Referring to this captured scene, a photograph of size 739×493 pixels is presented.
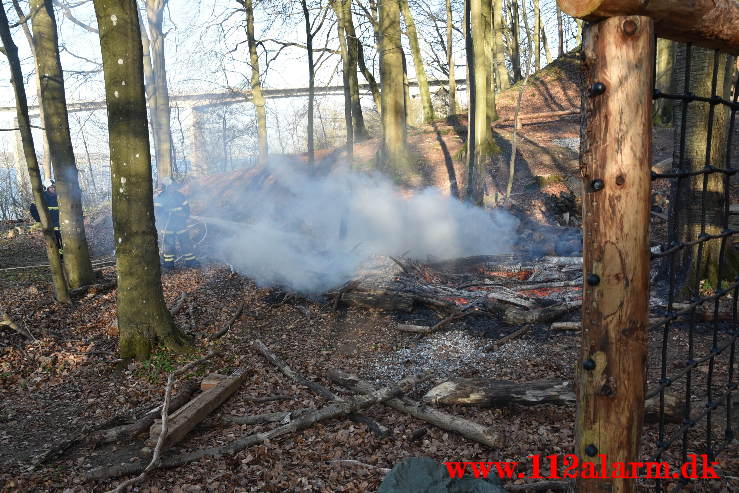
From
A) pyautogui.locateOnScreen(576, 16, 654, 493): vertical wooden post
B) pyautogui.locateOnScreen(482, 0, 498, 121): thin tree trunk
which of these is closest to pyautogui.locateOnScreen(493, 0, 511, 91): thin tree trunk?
pyautogui.locateOnScreen(482, 0, 498, 121): thin tree trunk

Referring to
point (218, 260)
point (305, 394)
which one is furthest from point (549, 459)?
point (218, 260)

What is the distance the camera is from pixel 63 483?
379 cm

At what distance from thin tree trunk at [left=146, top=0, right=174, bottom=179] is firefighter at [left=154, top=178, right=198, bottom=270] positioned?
349 inches

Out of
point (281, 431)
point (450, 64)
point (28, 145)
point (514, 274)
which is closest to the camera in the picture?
point (281, 431)

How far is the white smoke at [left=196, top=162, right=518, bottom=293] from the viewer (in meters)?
10.5

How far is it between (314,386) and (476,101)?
38.9ft

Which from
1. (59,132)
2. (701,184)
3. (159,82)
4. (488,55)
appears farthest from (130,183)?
(159,82)

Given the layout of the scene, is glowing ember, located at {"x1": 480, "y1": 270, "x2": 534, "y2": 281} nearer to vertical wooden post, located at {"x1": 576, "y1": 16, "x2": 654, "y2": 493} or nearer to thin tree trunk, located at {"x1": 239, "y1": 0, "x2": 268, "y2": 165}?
vertical wooden post, located at {"x1": 576, "y1": 16, "x2": 654, "y2": 493}

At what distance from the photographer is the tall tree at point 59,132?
8969 mm

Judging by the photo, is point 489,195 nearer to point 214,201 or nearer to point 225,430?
point 214,201

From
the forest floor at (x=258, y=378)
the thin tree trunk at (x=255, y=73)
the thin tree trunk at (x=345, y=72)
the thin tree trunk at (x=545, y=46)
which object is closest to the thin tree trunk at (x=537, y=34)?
the thin tree trunk at (x=545, y=46)

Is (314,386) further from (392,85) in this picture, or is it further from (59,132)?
(392,85)

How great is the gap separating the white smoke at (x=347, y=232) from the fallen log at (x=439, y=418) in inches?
154

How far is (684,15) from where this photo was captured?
2.28 m
